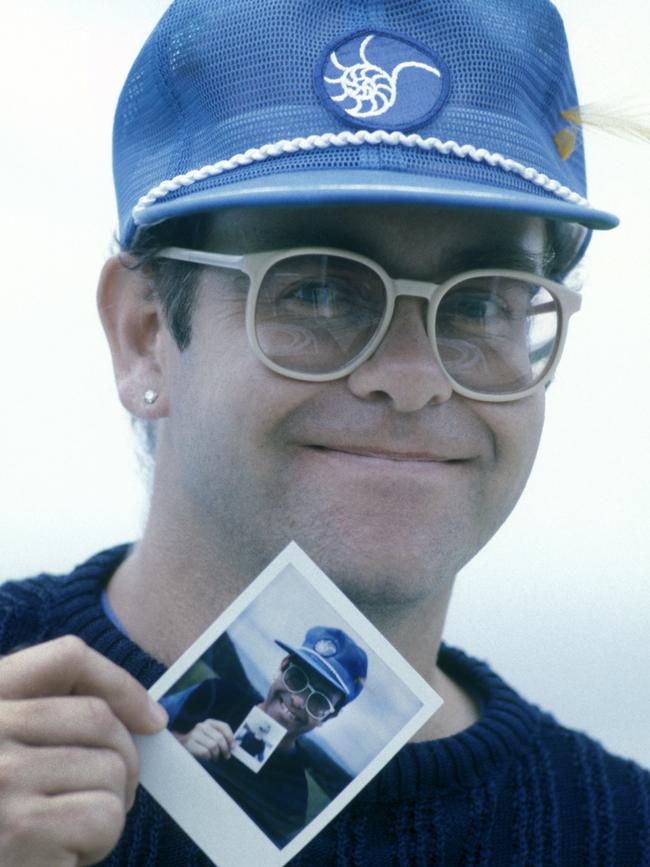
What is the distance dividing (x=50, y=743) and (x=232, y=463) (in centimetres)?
77

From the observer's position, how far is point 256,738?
2057mm

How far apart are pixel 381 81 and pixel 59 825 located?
4.33ft

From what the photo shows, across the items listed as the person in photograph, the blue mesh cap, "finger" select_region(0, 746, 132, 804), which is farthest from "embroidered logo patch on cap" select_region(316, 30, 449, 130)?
"finger" select_region(0, 746, 132, 804)

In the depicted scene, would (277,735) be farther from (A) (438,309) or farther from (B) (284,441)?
(A) (438,309)

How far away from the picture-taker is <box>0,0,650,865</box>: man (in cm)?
233

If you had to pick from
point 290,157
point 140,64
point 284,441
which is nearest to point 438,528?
point 284,441

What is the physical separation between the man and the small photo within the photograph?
399 mm

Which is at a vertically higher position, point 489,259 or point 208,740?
point 489,259

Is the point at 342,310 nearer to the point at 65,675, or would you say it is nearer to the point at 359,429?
the point at 359,429

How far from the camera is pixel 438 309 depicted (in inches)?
92.7

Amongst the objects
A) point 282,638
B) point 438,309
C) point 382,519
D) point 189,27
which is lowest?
point 282,638

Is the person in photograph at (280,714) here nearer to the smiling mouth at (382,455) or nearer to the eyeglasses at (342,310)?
the smiling mouth at (382,455)

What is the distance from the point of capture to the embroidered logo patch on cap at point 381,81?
90.9 inches

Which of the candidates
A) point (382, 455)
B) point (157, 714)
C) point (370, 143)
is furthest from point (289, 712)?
point (370, 143)
